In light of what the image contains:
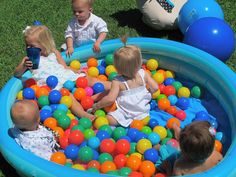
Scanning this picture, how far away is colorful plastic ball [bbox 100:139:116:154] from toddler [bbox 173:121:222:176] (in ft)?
2.09

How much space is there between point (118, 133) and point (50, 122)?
0.59 metres

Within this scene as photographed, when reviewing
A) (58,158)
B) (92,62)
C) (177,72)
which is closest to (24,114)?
(58,158)

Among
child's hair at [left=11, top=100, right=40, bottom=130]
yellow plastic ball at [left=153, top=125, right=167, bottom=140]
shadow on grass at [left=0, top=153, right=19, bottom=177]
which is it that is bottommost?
shadow on grass at [left=0, top=153, right=19, bottom=177]

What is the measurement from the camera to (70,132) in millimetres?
3607

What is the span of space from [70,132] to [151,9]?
2090 mm

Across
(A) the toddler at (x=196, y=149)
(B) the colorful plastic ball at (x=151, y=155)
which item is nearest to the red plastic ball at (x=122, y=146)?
(B) the colorful plastic ball at (x=151, y=155)

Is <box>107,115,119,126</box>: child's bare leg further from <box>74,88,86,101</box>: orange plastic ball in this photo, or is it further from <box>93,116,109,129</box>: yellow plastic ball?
<box>74,88,86,101</box>: orange plastic ball

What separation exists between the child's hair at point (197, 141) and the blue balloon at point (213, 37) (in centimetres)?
167

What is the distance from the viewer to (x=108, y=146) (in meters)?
3.41

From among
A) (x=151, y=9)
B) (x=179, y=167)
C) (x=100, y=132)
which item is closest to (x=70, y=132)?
(x=100, y=132)

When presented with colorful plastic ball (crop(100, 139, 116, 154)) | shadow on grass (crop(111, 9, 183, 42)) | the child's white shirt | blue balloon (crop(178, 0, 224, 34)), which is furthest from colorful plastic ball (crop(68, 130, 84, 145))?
shadow on grass (crop(111, 9, 183, 42))

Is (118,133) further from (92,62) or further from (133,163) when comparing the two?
(92,62)

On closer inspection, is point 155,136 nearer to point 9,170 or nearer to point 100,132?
point 100,132

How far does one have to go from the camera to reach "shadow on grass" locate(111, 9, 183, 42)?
5.17 meters
